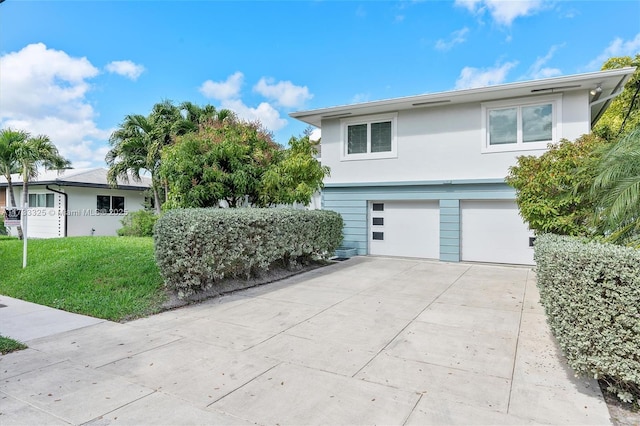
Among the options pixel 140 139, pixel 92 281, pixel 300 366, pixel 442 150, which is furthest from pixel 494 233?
pixel 140 139

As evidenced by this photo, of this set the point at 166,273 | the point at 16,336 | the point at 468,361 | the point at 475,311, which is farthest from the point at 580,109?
the point at 16,336

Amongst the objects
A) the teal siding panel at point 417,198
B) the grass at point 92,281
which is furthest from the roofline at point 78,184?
the teal siding panel at point 417,198

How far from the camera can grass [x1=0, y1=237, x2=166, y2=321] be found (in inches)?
249

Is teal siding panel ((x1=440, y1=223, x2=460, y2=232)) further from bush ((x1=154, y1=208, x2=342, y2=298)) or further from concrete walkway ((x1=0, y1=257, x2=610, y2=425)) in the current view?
concrete walkway ((x1=0, y1=257, x2=610, y2=425))

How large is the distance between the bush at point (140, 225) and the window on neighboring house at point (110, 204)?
136 inches

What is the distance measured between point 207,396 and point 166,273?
3.85 metres

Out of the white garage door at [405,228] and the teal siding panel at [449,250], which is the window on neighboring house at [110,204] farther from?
the teal siding panel at [449,250]

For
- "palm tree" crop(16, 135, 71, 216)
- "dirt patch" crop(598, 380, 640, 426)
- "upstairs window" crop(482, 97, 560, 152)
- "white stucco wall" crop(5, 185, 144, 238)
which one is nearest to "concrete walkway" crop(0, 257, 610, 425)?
"dirt patch" crop(598, 380, 640, 426)

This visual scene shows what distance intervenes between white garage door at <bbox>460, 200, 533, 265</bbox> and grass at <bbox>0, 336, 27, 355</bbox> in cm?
1087

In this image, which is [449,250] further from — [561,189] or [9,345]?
[9,345]

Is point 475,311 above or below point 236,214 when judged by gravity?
below

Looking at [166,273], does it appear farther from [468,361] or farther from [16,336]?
[468,361]

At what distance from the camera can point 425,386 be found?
356 cm

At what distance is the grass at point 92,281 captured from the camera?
20.7 feet
